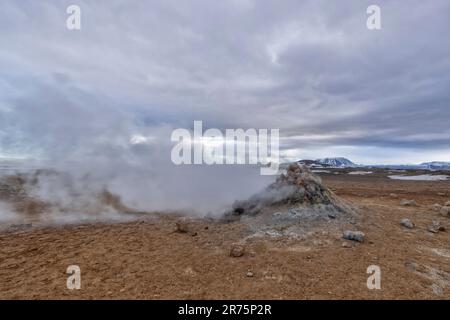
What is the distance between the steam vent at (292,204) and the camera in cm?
872

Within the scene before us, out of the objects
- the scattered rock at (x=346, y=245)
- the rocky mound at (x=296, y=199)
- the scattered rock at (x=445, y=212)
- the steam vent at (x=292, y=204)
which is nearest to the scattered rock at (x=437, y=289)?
the scattered rock at (x=346, y=245)

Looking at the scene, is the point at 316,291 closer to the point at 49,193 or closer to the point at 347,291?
the point at 347,291

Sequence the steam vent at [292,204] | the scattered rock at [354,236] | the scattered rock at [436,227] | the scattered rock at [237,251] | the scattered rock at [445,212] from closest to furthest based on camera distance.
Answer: the scattered rock at [237,251] < the scattered rock at [354,236] < the steam vent at [292,204] < the scattered rock at [436,227] < the scattered rock at [445,212]

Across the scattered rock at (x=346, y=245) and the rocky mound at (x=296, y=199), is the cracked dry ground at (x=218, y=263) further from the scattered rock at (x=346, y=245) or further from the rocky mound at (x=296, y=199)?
the rocky mound at (x=296, y=199)

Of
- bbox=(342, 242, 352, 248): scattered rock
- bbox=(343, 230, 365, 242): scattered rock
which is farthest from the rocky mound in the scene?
bbox=(342, 242, 352, 248): scattered rock

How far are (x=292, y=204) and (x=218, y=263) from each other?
4.21 m

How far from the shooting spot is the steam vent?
8719 millimetres

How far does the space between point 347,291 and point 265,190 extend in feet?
19.3

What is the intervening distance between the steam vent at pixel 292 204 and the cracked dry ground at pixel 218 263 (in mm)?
843

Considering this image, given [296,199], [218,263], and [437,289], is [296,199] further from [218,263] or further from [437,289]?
[437,289]

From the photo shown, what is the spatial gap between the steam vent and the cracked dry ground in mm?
843

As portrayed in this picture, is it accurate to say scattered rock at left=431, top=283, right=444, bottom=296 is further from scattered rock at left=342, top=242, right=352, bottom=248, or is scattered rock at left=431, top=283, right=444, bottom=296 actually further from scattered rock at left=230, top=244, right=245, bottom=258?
scattered rock at left=230, top=244, right=245, bottom=258

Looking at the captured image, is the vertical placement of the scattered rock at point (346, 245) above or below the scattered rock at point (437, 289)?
above

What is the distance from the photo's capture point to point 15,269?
5938 mm
